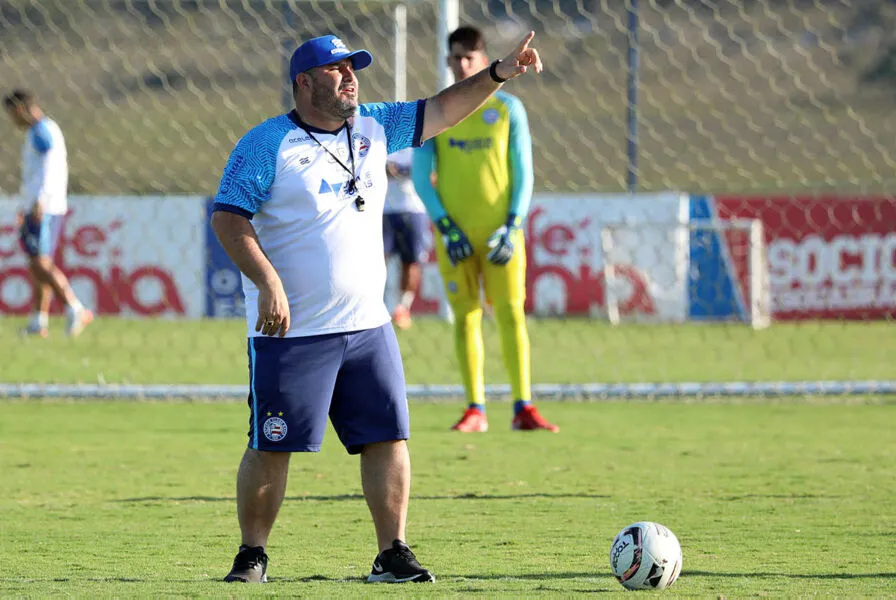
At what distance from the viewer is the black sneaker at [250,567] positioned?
4547mm

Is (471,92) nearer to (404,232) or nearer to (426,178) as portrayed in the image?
(426,178)

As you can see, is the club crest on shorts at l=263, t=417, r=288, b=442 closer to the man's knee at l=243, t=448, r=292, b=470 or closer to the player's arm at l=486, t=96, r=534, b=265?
the man's knee at l=243, t=448, r=292, b=470

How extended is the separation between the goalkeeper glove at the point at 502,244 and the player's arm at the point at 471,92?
9.79 feet

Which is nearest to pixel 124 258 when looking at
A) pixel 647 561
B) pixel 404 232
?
pixel 404 232

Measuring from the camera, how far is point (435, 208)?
328 inches

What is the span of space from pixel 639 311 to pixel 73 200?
21.5 feet

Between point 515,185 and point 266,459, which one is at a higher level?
point 515,185

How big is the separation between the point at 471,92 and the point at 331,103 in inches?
22.2

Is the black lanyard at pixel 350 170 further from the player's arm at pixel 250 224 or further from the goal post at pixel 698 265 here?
the goal post at pixel 698 265

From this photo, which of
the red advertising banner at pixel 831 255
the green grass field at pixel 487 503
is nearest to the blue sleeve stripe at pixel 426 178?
the green grass field at pixel 487 503

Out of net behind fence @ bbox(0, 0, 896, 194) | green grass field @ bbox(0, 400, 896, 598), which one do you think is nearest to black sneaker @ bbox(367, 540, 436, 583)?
green grass field @ bbox(0, 400, 896, 598)

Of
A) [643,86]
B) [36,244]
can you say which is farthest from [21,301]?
[643,86]

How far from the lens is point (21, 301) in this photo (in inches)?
652

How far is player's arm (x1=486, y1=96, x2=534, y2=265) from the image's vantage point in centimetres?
813
